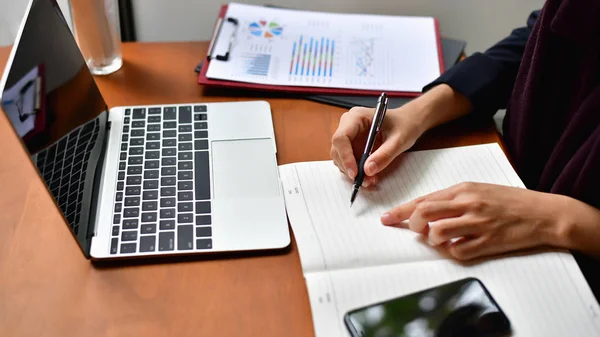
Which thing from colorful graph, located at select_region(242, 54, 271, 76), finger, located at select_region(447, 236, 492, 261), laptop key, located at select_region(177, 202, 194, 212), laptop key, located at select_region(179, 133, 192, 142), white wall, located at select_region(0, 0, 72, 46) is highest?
finger, located at select_region(447, 236, 492, 261)

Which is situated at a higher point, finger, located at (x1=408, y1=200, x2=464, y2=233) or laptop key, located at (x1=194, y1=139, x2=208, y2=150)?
finger, located at (x1=408, y1=200, x2=464, y2=233)

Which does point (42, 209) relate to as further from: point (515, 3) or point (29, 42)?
point (515, 3)

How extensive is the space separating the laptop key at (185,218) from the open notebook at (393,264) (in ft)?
0.37

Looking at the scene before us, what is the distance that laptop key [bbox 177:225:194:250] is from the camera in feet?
2.14

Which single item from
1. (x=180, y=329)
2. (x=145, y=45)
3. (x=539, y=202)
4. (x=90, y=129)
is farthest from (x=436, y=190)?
(x=145, y=45)

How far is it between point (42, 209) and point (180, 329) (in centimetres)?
26

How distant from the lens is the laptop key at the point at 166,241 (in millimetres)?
651

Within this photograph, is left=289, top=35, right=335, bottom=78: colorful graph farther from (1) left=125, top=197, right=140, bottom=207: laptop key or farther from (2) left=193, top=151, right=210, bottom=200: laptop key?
(1) left=125, top=197, right=140, bottom=207: laptop key

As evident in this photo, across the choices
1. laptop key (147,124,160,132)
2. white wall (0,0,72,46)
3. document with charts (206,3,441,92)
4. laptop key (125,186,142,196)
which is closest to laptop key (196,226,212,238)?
laptop key (125,186,142,196)

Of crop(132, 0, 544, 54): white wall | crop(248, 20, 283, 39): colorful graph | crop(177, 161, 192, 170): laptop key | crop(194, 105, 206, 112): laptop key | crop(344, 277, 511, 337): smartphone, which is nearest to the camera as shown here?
crop(344, 277, 511, 337): smartphone

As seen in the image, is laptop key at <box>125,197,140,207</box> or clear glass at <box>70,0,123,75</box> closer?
laptop key at <box>125,197,140,207</box>

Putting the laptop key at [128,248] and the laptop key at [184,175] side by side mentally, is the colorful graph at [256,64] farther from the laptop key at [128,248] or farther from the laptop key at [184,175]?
the laptop key at [128,248]

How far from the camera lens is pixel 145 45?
1032 millimetres

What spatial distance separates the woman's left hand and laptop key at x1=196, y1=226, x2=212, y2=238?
0.19 m
